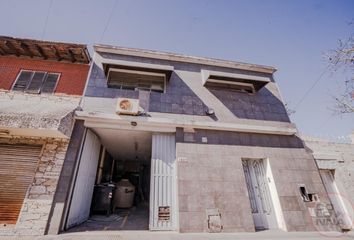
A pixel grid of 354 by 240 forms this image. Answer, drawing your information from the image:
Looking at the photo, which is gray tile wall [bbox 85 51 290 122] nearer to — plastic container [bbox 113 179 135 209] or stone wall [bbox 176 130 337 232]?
stone wall [bbox 176 130 337 232]

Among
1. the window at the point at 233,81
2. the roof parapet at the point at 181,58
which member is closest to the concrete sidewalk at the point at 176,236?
the window at the point at 233,81

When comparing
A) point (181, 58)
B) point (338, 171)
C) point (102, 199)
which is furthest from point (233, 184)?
point (181, 58)

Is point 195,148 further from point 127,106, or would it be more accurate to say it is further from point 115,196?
point 115,196

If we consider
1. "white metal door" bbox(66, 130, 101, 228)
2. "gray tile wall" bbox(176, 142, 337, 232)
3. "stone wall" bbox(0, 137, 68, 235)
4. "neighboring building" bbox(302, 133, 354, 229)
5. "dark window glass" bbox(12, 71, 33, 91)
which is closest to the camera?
"stone wall" bbox(0, 137, 68, 235)

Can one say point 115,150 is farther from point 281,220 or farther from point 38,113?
point 281,220

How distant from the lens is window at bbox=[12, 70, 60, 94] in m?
8.01

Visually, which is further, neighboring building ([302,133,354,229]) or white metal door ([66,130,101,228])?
neighboring building ([302,133,354,229])

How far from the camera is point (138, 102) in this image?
→ 24.0 feet

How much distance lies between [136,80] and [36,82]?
472 centimetres

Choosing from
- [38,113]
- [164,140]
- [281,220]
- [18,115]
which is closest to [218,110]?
[164,140]

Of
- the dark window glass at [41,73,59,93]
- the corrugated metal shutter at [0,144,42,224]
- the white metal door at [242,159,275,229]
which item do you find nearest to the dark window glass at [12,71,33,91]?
the dark window glass at [41,73,59,93]

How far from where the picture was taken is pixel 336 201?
319 inches

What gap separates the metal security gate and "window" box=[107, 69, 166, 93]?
8.31 ft

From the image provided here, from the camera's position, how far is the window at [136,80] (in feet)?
26.8
